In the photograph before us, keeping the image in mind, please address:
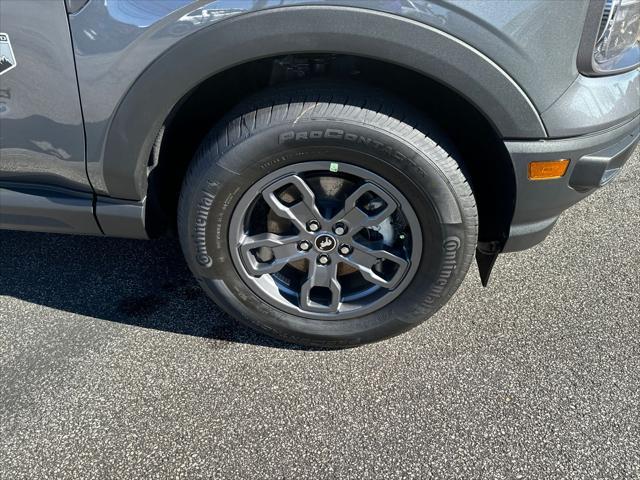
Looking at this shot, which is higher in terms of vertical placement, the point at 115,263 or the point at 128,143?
the point at 128,143

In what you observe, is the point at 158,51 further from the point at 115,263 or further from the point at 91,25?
the point at 115,263

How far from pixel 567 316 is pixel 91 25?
2.07 meters

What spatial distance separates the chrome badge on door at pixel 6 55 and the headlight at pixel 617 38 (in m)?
1.77

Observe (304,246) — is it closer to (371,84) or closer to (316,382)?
(316,382)

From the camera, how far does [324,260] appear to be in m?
2.02

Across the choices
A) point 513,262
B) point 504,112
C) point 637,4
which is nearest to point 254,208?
point 504,112

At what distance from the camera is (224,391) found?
6.44 ft

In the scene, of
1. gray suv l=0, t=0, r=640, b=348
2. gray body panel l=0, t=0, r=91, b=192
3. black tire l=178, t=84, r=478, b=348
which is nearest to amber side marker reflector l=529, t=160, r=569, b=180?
gray suv l=0, t=0, r=640, b=348

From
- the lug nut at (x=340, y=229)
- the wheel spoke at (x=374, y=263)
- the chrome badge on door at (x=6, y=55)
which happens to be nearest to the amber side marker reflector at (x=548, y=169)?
the wheel spoke at (x=374, y=263)

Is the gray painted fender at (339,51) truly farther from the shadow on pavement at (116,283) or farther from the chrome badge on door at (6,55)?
the shadow on pavement at (116,283)

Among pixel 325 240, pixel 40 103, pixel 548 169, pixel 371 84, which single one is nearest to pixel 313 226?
pixel 325 240

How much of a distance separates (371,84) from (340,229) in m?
0.52

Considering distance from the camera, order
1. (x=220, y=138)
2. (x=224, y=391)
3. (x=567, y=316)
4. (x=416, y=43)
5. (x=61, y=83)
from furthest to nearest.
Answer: (x=567, y=316), (x=224, y=391), (x=220, y=138), (x=61, y=83), (x=416, y=43)

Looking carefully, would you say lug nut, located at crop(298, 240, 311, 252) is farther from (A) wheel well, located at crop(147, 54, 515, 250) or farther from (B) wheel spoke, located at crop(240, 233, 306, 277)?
(A) wheel well, located at crop(147, 54, 515, 250)
